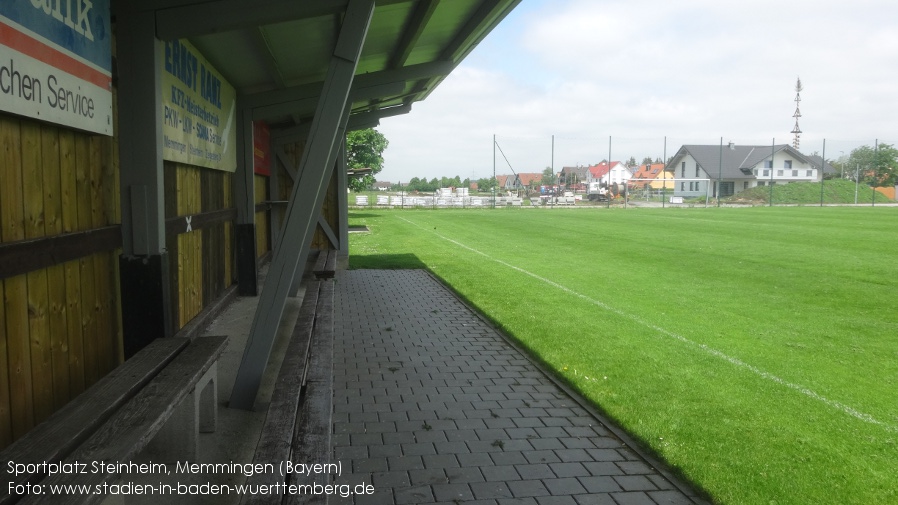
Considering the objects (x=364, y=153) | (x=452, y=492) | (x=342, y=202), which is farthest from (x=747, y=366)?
(x=364, y=153)

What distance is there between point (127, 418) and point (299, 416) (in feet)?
2.87

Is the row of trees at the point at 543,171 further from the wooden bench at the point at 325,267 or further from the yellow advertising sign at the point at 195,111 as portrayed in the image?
the yellow advertising sign at the point at 195,111

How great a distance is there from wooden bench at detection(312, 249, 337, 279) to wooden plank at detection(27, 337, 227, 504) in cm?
502

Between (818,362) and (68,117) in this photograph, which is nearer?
(68,117)

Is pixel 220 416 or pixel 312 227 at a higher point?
pixel 312 227

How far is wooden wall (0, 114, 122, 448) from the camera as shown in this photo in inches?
123

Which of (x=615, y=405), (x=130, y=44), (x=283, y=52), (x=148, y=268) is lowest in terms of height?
(x=615, y=405)

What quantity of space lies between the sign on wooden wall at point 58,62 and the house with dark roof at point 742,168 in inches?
3103

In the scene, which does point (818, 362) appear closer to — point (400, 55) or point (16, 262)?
point (400, 55)

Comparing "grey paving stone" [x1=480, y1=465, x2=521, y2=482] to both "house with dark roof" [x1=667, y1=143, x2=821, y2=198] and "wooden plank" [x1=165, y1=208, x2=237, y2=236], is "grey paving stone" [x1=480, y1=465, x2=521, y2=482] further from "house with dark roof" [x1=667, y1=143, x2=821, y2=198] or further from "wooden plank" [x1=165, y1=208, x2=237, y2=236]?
"house with dark roof" [x1=667, y1=143, x2=821, y2=198]

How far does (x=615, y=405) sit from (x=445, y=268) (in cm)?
977

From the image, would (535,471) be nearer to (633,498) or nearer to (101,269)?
(633,498)

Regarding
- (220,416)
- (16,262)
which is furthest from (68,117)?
(220,416)

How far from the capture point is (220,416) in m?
5.19
